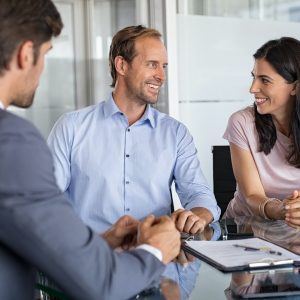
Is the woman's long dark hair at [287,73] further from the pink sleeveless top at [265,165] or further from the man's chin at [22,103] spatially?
the man's chin at [22,103]

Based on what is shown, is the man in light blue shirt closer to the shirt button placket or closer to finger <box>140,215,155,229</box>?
the shirt button placket

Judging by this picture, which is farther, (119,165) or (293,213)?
(119,165)

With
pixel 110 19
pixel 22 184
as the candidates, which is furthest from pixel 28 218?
pixel 110 19

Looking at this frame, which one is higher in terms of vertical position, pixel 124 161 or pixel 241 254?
pixel 124 161

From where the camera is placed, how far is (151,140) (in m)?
2.73

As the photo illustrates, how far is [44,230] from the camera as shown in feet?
3.60

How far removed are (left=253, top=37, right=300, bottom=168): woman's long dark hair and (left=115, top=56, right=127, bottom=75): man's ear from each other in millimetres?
714

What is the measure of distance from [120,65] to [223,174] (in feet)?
2.79

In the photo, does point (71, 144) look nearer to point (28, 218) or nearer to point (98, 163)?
point (98, 163)

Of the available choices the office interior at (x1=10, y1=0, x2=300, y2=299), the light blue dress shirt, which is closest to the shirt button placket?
the light blue dress shirt

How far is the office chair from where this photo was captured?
10.6 feet

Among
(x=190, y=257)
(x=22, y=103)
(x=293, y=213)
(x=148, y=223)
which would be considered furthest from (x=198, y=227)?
(x=22, y=103)

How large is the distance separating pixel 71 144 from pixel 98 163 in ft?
0.51

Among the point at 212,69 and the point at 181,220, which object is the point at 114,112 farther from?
the point at 212,69
